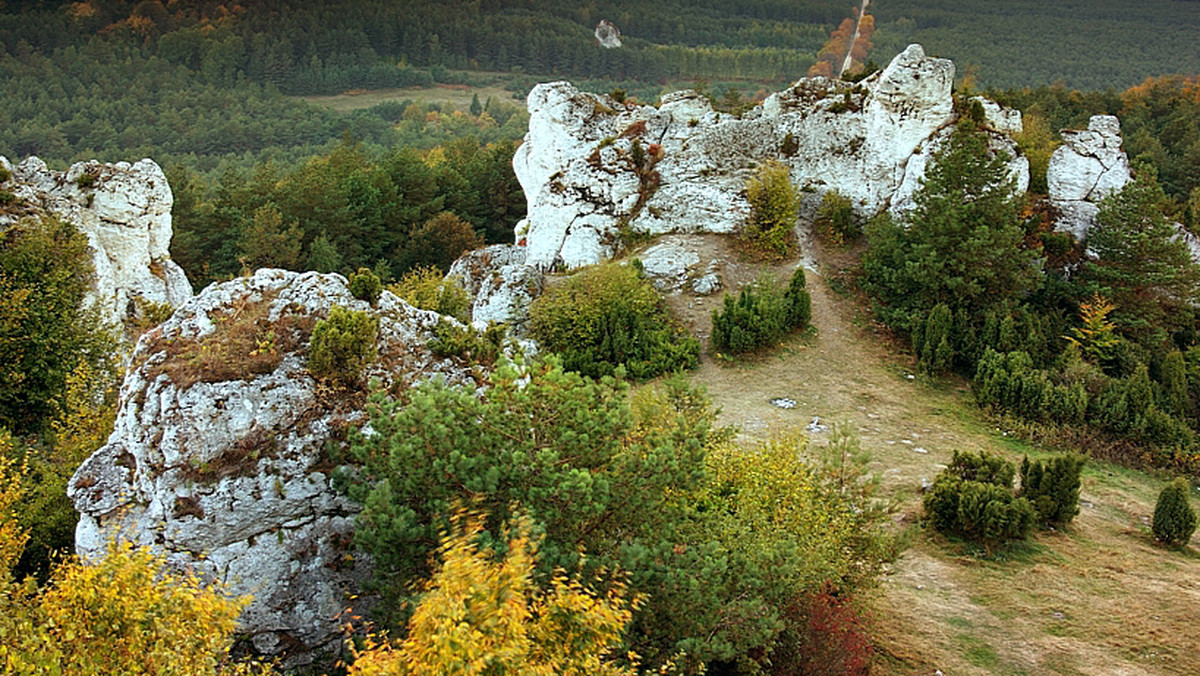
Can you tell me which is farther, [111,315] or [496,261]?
[496,261]

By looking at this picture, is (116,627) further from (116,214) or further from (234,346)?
(116,214)

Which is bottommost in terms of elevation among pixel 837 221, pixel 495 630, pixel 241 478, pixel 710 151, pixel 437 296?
pixel 437 296

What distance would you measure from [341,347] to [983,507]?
9.88 meters

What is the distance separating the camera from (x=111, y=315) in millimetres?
20812

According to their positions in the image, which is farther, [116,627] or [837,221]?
[837,221]

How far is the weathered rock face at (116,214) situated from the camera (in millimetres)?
20828

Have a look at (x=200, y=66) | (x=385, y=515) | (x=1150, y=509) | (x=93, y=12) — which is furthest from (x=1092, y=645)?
(x=93, y=12)

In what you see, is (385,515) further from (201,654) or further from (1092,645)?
(1092,645)

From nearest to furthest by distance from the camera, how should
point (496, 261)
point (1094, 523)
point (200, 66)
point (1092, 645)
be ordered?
1. point (1092, 645)
2. point (1094, 523)
3. point (496, 261)
4. point (200, 66)

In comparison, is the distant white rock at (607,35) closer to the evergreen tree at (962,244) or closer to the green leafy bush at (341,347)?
the evergreen tree at (962,244)

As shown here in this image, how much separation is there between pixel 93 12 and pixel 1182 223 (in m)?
113

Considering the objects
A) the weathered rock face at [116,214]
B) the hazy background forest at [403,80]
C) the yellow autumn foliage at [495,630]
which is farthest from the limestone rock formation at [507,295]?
the yellow autumn foliage at [495,630]

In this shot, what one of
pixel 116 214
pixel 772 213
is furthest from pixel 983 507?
pixel 116 214

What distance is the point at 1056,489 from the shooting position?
13.1m
